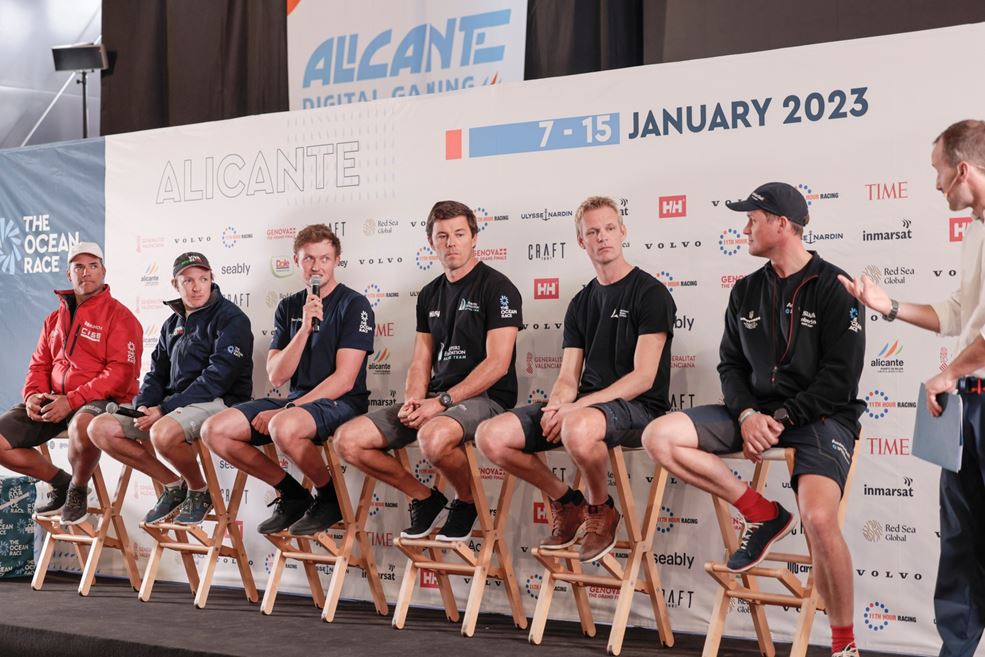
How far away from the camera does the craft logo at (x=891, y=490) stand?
3.81 metres

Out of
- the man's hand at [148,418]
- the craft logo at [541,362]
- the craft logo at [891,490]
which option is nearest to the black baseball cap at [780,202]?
the craft logo at [891,490]

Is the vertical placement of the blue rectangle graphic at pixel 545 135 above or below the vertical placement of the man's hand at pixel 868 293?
above

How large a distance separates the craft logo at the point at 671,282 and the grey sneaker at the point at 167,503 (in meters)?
2.27

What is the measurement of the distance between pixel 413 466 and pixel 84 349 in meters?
1.70

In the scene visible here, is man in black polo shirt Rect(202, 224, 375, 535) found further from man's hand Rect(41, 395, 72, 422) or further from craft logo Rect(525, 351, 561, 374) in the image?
man's hand Rect(41, 395, 72, 422)

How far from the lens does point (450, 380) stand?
4273 mm

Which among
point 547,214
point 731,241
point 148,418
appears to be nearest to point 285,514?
point 148,418

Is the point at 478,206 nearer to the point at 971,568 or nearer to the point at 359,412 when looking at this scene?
the point at 359,412

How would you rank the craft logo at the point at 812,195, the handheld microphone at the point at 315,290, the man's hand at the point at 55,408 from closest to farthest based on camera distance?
the craft logo at the point at 812,195, the handheld microphone at the point at 315,290, the man's hand at the point at 55,408

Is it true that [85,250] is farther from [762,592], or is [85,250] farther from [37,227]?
[762,592]

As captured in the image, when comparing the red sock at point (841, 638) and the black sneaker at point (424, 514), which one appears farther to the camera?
the black sneaker at point (424, 514)

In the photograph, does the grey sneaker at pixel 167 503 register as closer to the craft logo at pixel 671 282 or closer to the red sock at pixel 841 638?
the craft logo at pixel 671 282

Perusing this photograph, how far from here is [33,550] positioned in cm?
547

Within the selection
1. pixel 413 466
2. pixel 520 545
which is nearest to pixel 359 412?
pixel 413 466
